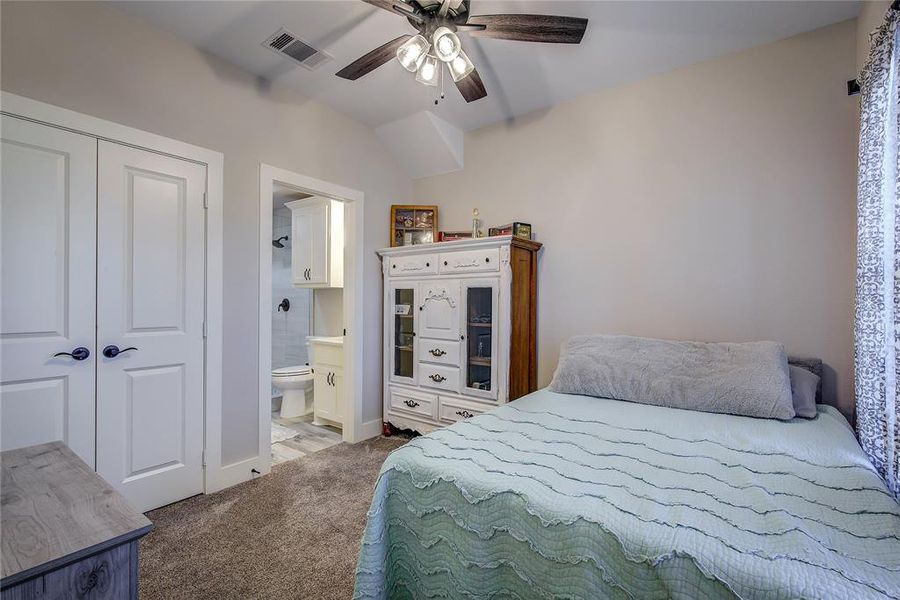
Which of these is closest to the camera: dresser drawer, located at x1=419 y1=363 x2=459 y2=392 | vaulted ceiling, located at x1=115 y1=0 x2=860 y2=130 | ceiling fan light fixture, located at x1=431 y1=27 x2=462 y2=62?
ceiling fan light fixture, located at x1=431 y1=27 x2=462 y2=62

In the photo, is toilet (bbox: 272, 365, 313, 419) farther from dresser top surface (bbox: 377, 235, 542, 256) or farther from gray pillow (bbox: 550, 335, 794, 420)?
gray pillow (bbox: 550, 335, 794, 420)

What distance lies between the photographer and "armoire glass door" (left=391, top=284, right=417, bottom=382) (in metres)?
3.35

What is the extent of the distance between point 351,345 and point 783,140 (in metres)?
3.20

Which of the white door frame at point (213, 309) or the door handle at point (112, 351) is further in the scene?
the white door frame at point (213, 309)

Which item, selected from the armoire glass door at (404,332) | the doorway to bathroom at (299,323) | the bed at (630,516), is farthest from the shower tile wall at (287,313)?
the bed at (630,516)

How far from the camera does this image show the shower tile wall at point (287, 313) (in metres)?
4.80

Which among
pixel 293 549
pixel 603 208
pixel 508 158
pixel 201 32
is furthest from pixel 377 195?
pixel 293 549

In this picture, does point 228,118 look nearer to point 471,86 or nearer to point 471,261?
point 471,86

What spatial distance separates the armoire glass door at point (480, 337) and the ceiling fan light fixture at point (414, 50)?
1.51 metres

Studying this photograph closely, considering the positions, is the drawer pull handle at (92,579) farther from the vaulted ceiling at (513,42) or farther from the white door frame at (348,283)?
the vaulted ceiling at (513,42)

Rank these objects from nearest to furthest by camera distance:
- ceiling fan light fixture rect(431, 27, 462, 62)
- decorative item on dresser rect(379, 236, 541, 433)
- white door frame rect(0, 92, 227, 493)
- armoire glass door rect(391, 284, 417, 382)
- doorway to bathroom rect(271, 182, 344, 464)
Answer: ceiling fan light fixture rect(431, 27, 462, 62)
white door frame rect(0, 92, 227, 493)
decorative item on dresser rect(379, 236, 541, 433)
armoire glass door rect(391, 284, 417, 382)
doorway to bathroom rect(271, 182, 344, 464)

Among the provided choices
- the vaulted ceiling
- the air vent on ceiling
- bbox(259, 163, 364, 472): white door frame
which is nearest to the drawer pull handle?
bbox(259, 163, 364, 472): white door frame

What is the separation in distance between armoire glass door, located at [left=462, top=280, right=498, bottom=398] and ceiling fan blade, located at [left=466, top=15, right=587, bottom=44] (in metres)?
1.52

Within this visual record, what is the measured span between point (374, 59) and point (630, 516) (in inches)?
84.5
